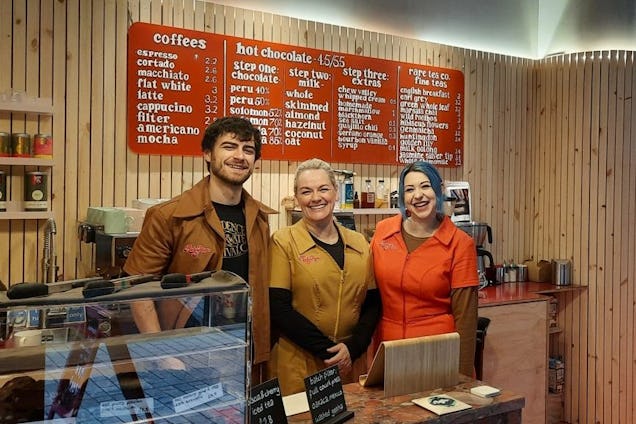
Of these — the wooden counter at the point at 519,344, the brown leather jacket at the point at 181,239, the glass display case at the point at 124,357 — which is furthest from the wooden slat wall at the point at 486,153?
the glass display case at the point at 124,357

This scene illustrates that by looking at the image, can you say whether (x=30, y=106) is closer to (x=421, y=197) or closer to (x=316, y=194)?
(x=316, y=194)

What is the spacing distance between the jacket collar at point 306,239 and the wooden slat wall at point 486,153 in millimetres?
1511

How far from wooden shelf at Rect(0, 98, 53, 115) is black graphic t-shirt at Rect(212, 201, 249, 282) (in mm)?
1471

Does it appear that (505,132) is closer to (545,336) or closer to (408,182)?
(545,336)

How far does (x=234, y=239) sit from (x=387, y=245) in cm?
76

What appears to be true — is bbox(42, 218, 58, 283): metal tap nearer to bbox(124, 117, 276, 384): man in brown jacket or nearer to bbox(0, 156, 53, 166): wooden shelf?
bbox(0, 156, 53, 166): wooden shelf

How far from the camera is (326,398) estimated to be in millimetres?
1779

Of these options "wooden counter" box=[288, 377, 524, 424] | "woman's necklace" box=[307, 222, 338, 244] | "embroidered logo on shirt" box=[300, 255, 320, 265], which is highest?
"woman's necklace" box=[307, 222, 338, 244]

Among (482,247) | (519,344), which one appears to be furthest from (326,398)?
(482,247)

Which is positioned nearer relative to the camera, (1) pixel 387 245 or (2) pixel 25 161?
(1) pixel 387 245

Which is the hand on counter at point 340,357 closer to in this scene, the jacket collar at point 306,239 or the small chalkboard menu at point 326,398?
the jacket collar at point 306,239

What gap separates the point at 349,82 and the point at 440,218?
202 cm

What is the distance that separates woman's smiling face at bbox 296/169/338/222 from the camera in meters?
2.56

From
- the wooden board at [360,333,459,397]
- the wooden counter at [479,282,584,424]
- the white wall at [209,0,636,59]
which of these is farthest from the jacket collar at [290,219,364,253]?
the white wall at [209,0,636,59]
